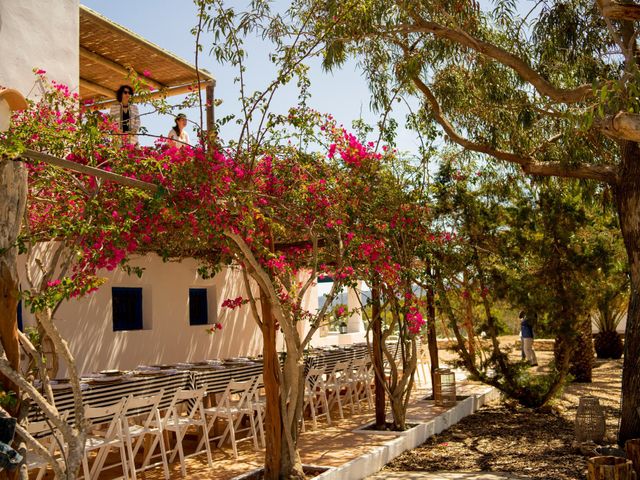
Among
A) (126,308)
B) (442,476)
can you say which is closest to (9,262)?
(442,476)

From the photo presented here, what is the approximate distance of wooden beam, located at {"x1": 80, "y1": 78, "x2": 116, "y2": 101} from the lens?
44.2 ft

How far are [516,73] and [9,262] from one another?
7.06m

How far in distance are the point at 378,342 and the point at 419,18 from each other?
3.92m

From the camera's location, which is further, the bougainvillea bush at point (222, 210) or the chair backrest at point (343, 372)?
the chair backrest at point (343, 372)

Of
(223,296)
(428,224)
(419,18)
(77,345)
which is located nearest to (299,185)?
(419,18)

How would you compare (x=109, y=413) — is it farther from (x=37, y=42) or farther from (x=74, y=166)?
(x=37, y=42)

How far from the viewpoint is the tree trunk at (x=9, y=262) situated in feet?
14.2

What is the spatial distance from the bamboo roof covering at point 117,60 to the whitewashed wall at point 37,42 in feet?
1.42

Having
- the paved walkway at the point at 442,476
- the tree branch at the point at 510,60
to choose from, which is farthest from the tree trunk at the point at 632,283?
the paved walkway at the point at 442,476

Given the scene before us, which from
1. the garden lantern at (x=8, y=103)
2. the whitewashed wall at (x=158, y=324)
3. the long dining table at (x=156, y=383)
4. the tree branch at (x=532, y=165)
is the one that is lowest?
the long dining table at (x=156, y=383)

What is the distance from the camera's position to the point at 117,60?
1224 centimetres

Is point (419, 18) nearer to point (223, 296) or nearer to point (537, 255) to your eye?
point (537, 255)

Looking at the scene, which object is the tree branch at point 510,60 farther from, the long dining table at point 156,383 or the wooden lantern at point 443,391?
the wooden lantern at point 443,391

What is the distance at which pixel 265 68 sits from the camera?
6500mm
